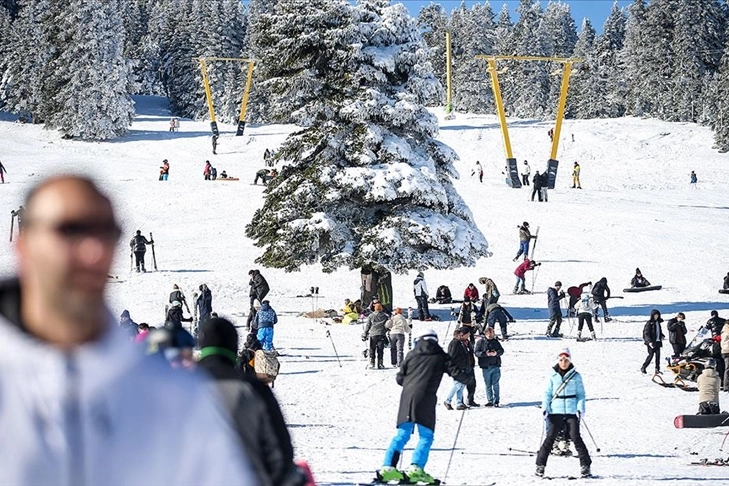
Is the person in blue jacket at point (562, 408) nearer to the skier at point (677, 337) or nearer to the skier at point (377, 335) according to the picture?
the skier at point (377, 335)

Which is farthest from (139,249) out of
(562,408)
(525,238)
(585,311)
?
(562,408)

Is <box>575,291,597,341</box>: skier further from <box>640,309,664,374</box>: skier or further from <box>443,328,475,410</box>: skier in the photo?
<box>443,328,475,410</box>: skier

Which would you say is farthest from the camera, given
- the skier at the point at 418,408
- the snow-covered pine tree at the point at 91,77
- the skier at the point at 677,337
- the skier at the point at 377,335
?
the snow-covered pine tree at the point at 91,77

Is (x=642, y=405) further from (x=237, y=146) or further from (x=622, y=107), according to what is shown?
(x=622, y=107)

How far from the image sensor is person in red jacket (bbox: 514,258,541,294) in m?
28.5

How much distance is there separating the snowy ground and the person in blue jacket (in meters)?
0.36

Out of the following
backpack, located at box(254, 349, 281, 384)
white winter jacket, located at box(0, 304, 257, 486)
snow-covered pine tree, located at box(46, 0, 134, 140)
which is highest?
snow-covered pine tree, located at box(46, 0, 134, 140)

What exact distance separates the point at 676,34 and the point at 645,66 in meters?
4.72

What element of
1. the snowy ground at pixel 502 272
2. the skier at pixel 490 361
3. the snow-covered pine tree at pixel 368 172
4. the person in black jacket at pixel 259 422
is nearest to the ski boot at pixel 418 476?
the snowy ground at pixel 502 272

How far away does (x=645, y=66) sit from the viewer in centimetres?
8662

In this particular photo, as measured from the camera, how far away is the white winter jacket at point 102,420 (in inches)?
53.9

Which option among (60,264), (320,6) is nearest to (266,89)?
(320,6)

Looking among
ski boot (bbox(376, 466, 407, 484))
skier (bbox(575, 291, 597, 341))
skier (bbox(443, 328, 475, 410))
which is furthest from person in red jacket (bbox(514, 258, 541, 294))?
ski boot (bbox(376, 466, 407, 484))

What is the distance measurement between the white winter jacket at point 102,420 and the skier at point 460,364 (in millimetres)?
8224
